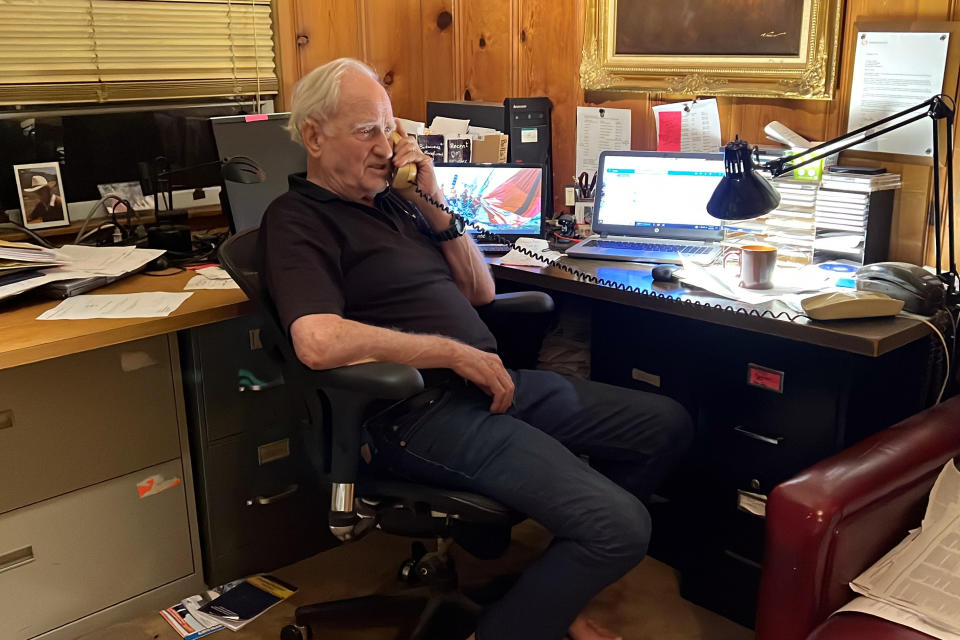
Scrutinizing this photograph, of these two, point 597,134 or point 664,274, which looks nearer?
point 664,274

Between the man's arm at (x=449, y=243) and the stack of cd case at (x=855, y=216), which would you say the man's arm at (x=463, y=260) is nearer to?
the man's arm at (x=449, y=243)

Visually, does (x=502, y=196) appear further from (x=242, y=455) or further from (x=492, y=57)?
(x=242, y=455)

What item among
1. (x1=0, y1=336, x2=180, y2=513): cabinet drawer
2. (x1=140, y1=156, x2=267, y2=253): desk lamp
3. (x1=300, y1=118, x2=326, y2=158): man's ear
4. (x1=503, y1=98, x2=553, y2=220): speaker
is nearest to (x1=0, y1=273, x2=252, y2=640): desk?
(x1=0, y1=336, x2=180, y2=513): cabinet drawer

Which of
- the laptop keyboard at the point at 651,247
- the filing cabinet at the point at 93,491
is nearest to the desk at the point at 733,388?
the laptop keyboard at the point at 651,247

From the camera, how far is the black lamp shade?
193cm

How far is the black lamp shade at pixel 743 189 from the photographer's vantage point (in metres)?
1.93

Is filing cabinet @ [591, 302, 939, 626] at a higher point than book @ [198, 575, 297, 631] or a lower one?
higher

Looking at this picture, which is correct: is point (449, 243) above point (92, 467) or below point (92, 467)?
above

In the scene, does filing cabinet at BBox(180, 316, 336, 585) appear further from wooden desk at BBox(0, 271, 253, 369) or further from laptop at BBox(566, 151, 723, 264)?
laptop at BBox(566, 151, 723, 264)

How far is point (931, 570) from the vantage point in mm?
1562

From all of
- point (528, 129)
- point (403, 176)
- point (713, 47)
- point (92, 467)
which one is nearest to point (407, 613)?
point (92, 467)

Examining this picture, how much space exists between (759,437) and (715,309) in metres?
0.32

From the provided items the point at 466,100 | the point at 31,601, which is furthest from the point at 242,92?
the point at 31,601

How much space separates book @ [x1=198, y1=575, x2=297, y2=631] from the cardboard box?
1.36m
